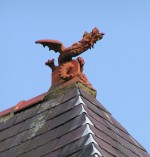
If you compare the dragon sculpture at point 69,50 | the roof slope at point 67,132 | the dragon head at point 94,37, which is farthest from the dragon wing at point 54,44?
the roof slope at point 67,132

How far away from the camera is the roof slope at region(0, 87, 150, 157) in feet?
22.4

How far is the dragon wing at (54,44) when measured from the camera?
8578 millimetres

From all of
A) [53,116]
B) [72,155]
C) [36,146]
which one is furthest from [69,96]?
[72,155]

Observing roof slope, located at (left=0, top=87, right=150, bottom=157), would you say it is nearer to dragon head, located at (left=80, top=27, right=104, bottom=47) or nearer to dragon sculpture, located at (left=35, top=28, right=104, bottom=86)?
dragon sculpture, located at (left=35, top=28, right=104, bottom=86)

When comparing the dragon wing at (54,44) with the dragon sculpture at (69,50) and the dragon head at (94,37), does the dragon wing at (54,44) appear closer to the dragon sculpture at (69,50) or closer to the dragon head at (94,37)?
the dragon sculpture at (69,50)

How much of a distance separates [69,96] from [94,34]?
81 cm

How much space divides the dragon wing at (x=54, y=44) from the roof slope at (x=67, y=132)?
2.24ft

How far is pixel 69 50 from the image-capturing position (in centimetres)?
852

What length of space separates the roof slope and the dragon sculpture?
41 centimetres

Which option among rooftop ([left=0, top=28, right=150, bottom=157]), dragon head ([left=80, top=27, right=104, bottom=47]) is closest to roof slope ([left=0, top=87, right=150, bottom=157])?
rooftop ([left=0, top=28, right=150, bottom=157])

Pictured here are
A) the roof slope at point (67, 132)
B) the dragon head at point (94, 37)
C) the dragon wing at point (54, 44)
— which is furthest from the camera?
the dragon wing at point (54, 44)

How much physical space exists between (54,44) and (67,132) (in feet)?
5.68

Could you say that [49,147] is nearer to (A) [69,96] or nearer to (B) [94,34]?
(A) [69,96]

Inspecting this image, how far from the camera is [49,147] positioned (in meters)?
7.08
